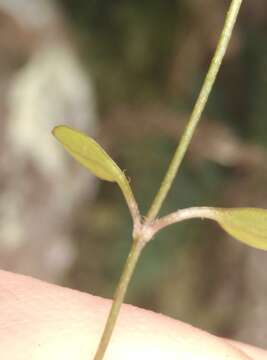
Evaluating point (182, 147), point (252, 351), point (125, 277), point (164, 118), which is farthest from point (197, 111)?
point (164, 118)

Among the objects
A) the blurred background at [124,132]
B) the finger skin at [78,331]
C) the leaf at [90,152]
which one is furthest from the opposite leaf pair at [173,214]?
the blurred background at [124,132]

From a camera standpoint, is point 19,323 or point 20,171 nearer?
point 19,323

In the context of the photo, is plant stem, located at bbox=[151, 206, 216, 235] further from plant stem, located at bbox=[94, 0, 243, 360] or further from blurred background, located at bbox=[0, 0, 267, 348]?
blurred background, located at bbox=[0, 0, 267, 348]

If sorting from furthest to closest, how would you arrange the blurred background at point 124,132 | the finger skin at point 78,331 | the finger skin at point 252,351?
the blurred background at point 124,132 < the finger skin at point 252,351 < the finger skin at point 78,331

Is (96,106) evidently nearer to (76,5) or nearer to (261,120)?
(76,5)

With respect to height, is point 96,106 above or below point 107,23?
below

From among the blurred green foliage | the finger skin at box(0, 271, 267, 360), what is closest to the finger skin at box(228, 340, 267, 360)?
the finger skin at box(0, 271, 267, 360)

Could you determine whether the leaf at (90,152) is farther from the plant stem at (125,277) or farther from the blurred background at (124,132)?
the blurred background at (124,132)

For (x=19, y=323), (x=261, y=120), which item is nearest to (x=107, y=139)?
(x=261, y=120)
